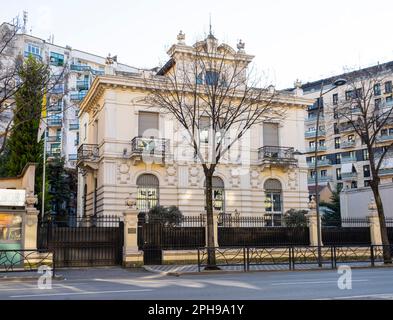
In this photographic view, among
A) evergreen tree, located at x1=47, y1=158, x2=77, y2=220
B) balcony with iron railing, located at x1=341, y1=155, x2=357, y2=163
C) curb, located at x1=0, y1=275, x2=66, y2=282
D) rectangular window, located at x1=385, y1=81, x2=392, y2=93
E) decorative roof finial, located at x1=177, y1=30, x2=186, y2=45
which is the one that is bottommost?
curb, located at x1=0, y1=275, x2=66, y2=282

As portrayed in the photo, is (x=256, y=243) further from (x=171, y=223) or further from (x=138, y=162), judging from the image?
(x=138, y=162)

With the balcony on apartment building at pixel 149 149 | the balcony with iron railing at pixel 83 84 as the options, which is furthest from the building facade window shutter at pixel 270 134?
the balcony with iron railing at pixel 83 84

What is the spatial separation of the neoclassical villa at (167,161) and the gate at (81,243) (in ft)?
26.7

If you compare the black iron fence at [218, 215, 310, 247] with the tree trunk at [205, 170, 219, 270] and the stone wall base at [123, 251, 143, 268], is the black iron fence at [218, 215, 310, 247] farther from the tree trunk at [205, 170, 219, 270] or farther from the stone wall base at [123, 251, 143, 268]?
the stone wall base at [123, 251, 143, 268]

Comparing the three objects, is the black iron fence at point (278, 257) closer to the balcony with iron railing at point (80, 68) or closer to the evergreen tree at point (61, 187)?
the evergreen tree at point (61, 187)

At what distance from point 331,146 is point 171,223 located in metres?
45.5

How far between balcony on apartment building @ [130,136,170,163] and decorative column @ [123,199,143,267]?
29.0 feet

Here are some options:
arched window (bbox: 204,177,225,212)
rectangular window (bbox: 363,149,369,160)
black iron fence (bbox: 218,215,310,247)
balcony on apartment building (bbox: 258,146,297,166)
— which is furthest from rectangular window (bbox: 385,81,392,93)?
black iron fence (bbox: 218,215,310,247)

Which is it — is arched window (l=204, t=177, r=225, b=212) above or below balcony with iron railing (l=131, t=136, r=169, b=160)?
below

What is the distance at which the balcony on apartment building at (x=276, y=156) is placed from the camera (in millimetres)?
35406

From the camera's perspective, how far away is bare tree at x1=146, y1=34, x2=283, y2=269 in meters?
22.8

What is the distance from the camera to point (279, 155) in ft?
119
